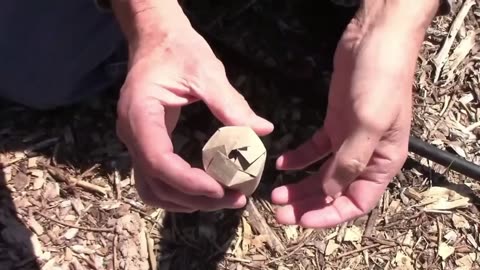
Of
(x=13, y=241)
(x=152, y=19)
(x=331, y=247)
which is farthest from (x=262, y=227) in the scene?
(x=152, y=19)

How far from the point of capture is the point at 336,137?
140 centimetres

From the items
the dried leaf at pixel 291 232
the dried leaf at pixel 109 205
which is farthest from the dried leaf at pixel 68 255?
the dried leaf at pixel 291 232

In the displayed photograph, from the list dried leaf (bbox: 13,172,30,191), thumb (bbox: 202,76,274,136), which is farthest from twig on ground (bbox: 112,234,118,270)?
thumb (bbox: 202,76,274,136)

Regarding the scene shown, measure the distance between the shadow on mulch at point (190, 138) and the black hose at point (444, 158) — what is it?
0.72 ft

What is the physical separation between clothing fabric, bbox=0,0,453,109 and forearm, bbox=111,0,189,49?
1.22 ft

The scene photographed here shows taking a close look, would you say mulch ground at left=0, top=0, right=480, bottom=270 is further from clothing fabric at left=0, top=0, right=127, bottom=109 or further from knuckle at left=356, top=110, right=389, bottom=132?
knuckle at left=356, top=110, right=389, bottom=132

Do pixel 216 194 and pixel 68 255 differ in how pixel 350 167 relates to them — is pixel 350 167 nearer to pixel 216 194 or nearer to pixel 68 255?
pixel 216 194

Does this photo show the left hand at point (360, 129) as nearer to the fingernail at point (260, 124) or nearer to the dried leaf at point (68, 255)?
the fingernail at point (260, 124)

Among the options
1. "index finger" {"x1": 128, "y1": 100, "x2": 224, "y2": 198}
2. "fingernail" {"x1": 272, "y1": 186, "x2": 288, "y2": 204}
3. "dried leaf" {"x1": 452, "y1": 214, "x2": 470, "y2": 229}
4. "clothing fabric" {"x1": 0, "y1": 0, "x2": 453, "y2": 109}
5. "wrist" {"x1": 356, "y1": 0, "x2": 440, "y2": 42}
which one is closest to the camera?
"index finger" {"x1": 128, "y1": 100, "x2": 224, "y2": 198}

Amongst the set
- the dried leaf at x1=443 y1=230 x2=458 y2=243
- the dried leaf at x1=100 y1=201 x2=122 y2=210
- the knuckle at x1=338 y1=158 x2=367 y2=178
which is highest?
the knuckle at x1=338 y1=158 x2=367 y2=178

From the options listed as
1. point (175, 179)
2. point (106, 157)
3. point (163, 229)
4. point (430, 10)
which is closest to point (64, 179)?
point (106, 157)

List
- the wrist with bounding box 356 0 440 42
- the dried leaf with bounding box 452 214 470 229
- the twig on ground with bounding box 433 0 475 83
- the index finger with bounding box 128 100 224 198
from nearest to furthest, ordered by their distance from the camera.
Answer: the index finger with bounding box 128 100 224 198 → the wrist with bounding box 356 0 440 42 → the dried leaf with bounding box 452 214 470 229 → the twig on ground with bounding box 433 0 475 83

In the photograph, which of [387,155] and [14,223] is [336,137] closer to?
[387,155]

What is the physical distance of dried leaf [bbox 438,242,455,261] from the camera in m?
1.71
